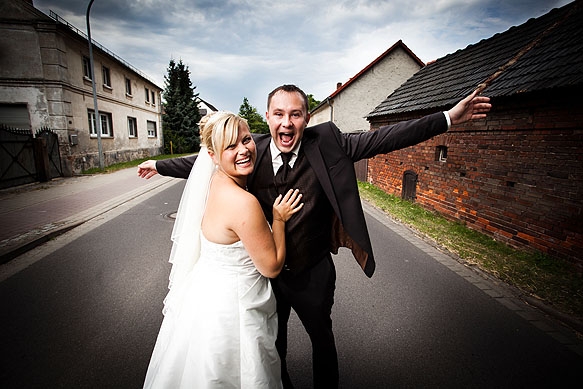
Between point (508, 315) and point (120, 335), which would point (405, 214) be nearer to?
point (508, 315)

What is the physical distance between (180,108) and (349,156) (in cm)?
3702

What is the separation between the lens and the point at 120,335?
2912 mm

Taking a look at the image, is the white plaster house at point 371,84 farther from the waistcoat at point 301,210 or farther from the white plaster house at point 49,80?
the waistcoat at point 301,210

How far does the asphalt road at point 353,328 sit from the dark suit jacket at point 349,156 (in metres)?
1.26

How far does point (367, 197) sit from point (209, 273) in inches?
335

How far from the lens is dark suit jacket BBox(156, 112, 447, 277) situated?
1999mm

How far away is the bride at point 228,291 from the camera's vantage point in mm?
1705

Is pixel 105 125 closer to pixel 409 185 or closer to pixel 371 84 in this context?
pixel 371 84

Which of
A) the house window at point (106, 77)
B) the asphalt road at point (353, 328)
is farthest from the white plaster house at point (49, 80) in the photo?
the asphalt road at point (353, 328)

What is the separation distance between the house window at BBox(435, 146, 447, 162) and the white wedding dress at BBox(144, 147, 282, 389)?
23.1 feet

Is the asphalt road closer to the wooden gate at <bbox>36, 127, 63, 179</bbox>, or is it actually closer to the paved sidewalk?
the paved sidewalk

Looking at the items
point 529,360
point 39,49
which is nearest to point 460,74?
point 529,360

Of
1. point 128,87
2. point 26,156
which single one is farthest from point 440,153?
point 128,87

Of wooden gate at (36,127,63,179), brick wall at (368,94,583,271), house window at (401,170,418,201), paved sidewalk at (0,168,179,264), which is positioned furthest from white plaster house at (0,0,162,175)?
brick wall at (368,94,583,271)
